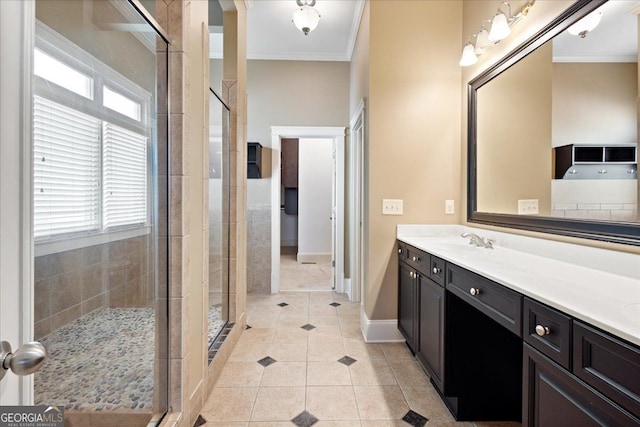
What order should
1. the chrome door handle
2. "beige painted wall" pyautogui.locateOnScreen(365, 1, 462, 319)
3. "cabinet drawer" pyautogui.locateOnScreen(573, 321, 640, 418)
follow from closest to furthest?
the chrome door handle, "cabinet drawer" pyautogui.locateOnScreen(573, 321, 640, 418), "beige painted wall" pyautogui.locateOnScreen(365, 1, 462, 319)

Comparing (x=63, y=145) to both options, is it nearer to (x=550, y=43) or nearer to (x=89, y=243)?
(x=89, y=243)

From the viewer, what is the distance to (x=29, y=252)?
67 centimetres

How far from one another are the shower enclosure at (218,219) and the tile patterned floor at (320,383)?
314 mm

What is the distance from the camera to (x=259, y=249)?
12.8 feet

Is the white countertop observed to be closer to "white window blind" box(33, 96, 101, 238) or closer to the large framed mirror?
the large framed mirror

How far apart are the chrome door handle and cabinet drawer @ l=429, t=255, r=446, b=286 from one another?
5.61 ft

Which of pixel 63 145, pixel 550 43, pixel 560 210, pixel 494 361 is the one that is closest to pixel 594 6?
pixel 550 43

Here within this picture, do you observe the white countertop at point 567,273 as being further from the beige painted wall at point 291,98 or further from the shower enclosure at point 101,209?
the beige painted wall at point 291,98

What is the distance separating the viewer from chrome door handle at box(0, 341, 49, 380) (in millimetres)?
564

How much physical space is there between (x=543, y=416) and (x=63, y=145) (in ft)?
7.00

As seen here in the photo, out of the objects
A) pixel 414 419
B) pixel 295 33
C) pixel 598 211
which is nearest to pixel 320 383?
pixel 414 419

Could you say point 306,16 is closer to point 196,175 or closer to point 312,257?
point 196,175

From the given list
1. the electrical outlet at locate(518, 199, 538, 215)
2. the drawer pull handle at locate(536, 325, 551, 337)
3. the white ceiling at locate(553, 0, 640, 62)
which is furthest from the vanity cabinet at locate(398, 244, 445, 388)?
the white ceiling at locate(553, 0, 640, 62)

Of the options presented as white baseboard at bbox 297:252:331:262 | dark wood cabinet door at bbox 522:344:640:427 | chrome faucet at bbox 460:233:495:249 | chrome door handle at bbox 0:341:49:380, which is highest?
chrome faucet at bbox 460:233:495:249
